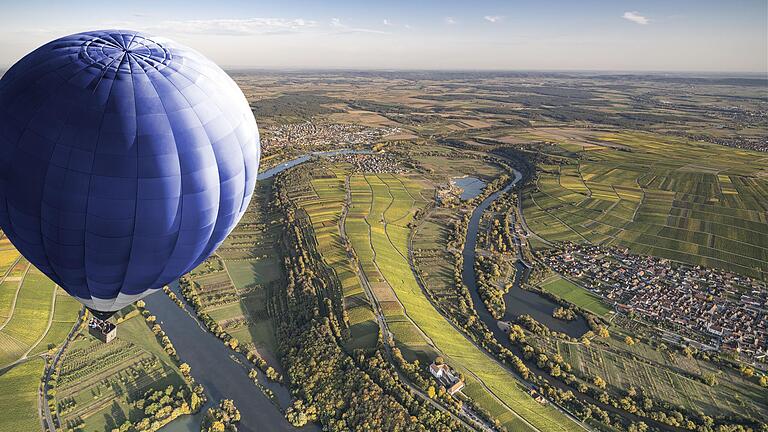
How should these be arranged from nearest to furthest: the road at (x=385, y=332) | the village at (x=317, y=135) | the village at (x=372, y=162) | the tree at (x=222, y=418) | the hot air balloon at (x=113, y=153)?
the hot air balloon at (x=113, y=153) < the tree at (x=222, y=418) < the road at (x=385, y=332) < the village at (x=372, y=162) < the village at (x=317, y=135)

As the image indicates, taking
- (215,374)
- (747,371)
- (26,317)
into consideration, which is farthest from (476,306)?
(26,317)

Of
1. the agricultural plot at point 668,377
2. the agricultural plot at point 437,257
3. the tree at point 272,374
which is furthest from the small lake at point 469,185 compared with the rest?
the tree at point 272,374

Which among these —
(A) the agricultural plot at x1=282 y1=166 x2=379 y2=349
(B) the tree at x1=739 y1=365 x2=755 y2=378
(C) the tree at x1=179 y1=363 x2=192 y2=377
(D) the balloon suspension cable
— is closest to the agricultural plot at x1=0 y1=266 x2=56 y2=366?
(C) the tree at x1=179 y1=363 x2=192 y2=377

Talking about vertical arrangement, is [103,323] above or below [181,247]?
below

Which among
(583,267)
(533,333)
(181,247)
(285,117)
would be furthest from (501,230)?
(285,117)

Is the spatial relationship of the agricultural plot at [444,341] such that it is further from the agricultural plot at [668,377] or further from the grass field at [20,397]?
the grass field at [20,397]

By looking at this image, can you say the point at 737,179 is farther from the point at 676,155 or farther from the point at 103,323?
the point at 103,323

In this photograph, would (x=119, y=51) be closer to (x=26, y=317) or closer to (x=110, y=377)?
(x=110, y=377)

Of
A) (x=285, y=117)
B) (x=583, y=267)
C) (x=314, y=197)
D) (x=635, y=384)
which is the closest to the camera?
(x=635, y=384)
